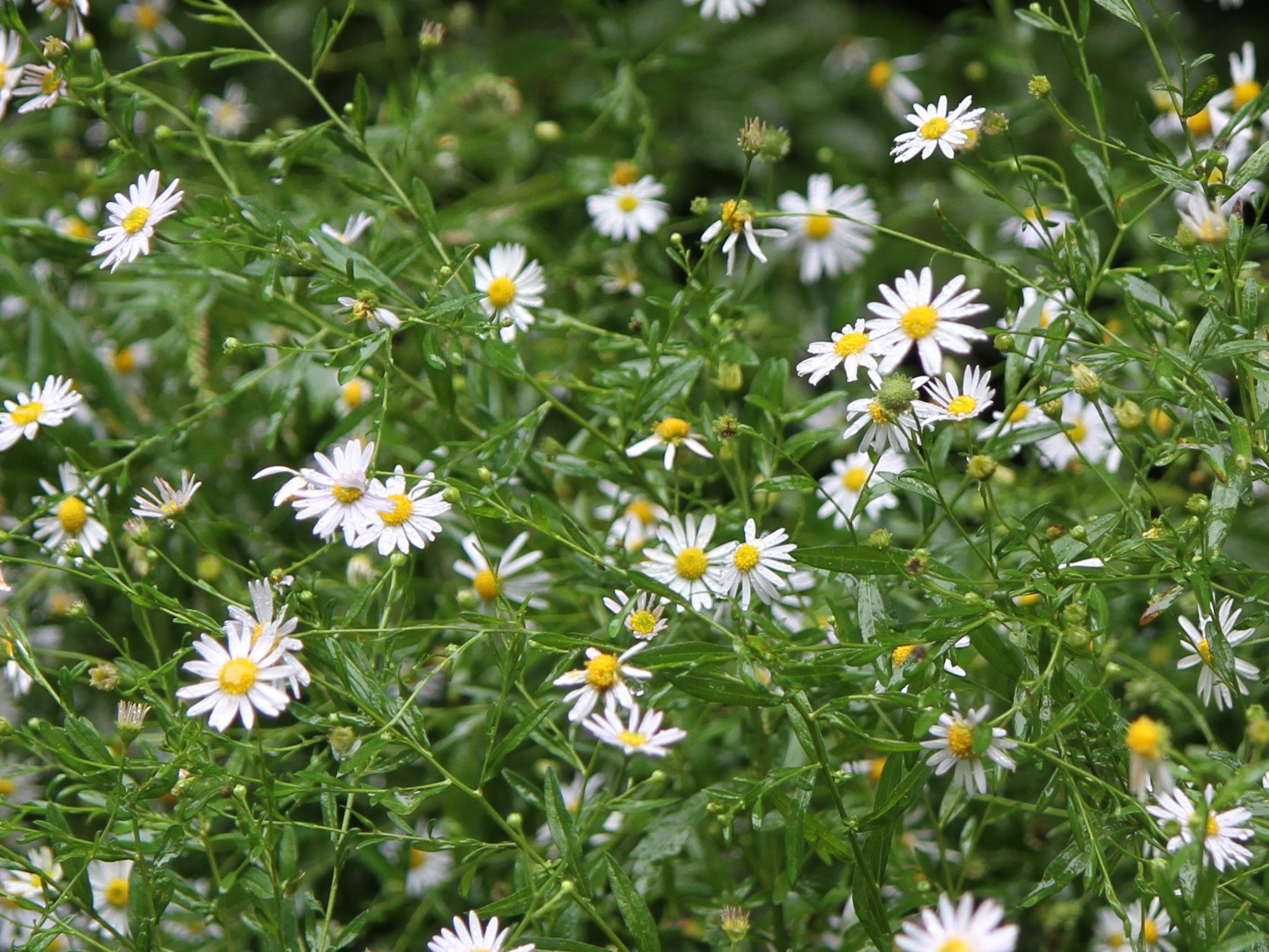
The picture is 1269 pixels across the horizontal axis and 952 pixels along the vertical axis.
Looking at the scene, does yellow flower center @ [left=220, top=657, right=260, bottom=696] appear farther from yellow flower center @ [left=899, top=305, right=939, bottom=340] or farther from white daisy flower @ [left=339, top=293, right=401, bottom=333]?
yellow flower center @ [left=899, top=305, right=939, bottom=340]

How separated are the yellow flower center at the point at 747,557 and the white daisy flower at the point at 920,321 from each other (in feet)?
0.42

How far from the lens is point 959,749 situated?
2.13ft

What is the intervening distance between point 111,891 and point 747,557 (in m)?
0.51

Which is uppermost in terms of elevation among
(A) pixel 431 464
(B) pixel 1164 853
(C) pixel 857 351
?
(A) pixel 431 464

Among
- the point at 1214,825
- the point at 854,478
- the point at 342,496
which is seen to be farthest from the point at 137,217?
the point at 1214,825

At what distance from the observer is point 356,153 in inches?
33.6

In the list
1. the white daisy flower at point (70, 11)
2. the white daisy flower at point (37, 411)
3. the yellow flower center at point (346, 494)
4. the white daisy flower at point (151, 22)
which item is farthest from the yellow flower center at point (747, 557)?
the white daisy flower at point (151, 22)

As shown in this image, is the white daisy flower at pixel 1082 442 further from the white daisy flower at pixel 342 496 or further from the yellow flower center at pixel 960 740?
the white daisy flower at pixel 342 496

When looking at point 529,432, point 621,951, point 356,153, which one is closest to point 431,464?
point 529,432

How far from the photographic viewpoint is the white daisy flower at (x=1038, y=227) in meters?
0.67

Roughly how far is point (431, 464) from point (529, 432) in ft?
0.30

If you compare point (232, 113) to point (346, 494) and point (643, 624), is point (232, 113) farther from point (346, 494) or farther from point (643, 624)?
point (643, 624)

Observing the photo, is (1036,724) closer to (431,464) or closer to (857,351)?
(857,351)

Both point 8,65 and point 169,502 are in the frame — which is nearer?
point 169,502
